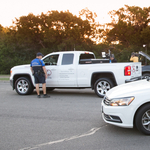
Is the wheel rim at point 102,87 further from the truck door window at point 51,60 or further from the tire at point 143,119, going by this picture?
the tire at point 143,119

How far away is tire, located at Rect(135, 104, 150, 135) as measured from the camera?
15.3 feet

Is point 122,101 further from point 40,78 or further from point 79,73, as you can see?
point 40,78

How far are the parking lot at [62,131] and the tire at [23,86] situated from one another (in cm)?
310

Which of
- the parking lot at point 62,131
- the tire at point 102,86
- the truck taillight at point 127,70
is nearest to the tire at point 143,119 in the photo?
the parking lot at point 62,131

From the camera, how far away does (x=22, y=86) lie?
10992 mm

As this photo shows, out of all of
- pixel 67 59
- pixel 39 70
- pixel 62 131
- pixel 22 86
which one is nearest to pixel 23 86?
pixel 22 86

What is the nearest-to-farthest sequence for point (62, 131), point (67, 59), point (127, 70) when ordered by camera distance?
1. point (62, 131)
2. point (127, 70)
3. point (67, 59)

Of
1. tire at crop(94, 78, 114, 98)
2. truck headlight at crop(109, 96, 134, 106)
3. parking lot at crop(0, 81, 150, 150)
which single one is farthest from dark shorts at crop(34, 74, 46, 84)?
truck headlight at crop(109, 96, 134, 106)

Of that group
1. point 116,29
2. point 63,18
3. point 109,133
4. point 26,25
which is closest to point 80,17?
point 63,18

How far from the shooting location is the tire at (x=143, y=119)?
468cm

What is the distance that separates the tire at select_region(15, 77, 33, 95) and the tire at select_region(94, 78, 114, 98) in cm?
296

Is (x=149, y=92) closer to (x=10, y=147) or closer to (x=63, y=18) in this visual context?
(x=10, y=147)

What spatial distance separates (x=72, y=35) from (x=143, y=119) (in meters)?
23.8

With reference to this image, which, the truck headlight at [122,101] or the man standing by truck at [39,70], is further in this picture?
the man standing by truck at [39,70]
